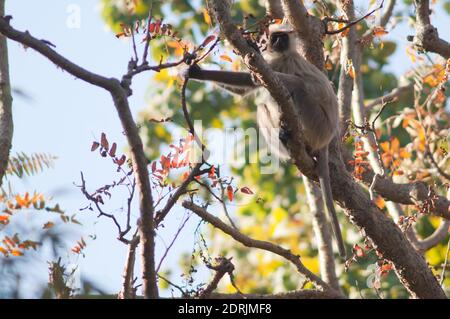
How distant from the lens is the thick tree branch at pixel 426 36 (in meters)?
5.12

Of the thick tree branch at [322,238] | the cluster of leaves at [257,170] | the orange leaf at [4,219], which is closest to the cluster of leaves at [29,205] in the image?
the orange leaf at [4,219]

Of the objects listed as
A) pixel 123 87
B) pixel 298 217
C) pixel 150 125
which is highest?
pixel 150 125

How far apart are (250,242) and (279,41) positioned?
221cm

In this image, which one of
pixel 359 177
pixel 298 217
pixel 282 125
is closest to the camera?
pixel 282 125

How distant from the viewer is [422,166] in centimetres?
802

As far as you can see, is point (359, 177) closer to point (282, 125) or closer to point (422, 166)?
point (282, 125)

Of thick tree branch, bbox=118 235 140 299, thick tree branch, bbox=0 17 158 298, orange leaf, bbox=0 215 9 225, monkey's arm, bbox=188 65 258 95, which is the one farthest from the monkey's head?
thick tree branch, bbox=0 17 158 298

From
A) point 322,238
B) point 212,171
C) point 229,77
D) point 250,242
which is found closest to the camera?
point 212,171

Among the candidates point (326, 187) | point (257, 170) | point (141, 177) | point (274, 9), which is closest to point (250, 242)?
point (326, 187)

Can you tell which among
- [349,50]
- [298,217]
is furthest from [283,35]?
[298,217]

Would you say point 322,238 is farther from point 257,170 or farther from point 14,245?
point 257,170

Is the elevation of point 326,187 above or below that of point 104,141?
above

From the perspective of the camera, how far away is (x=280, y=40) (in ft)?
22.3
